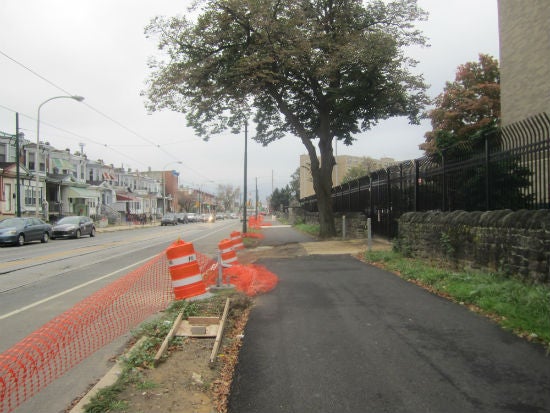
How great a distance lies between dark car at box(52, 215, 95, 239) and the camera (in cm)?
2788

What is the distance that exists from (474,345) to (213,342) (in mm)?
2993

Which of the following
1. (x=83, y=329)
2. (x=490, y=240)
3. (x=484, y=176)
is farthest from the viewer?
(x=484, y=176)

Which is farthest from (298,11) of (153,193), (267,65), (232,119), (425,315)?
(153,193)

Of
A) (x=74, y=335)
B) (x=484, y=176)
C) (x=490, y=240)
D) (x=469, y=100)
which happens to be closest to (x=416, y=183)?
(x=484, y=176)

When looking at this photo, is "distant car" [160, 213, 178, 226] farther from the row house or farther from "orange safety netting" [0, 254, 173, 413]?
"orange safety netting" [0, 254, 173, 413]

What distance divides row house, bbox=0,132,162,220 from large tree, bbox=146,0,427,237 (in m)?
15.7

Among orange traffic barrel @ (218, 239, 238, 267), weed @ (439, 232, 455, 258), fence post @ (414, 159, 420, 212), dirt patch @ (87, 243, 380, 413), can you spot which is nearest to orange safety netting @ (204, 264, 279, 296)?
orange traffic barrel @ (218, 239, 238, 267)

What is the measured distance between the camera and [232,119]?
80.7 ft

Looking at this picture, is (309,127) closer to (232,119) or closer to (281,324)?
(232,119)

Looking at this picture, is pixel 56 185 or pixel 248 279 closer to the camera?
pixel 248 279

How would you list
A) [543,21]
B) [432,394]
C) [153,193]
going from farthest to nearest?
[153,193] < [543,21] < [432,394]

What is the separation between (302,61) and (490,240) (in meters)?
12.8

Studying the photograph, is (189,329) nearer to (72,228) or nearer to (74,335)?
(74,335)

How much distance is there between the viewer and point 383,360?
15.4 feet
